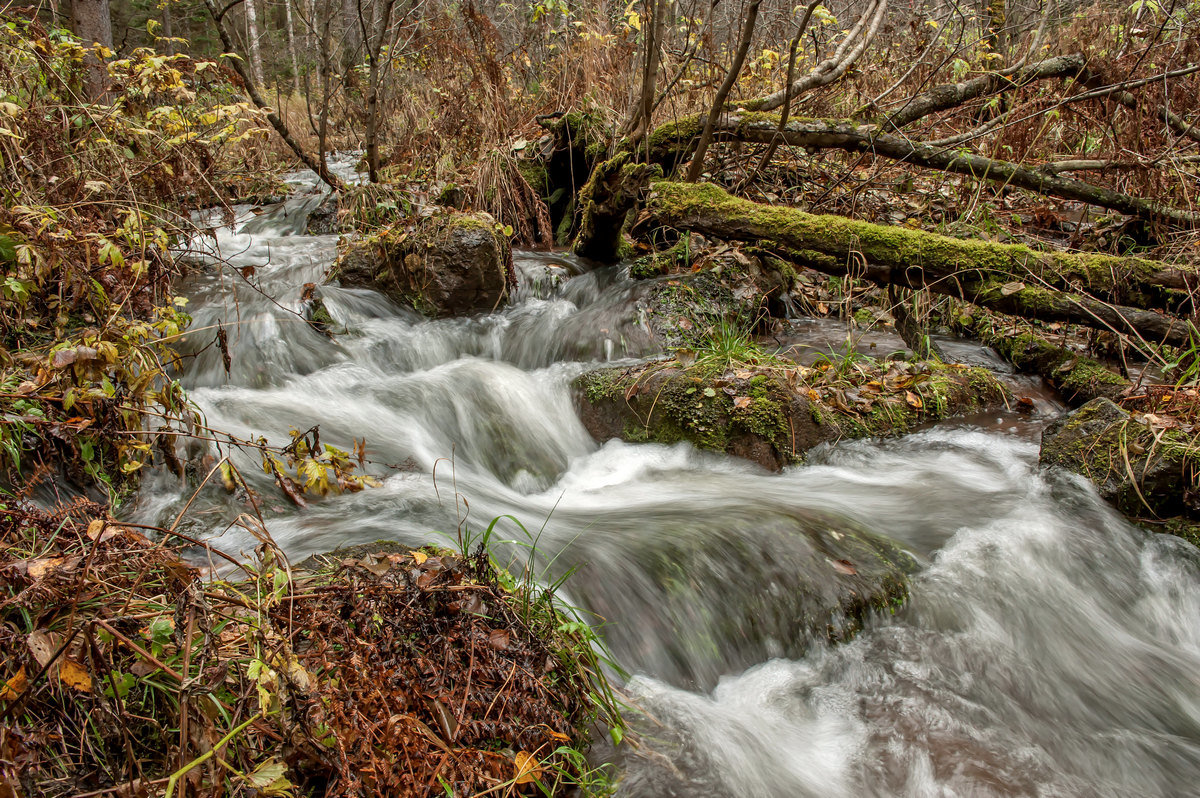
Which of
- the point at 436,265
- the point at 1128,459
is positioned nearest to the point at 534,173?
the point at 436,265

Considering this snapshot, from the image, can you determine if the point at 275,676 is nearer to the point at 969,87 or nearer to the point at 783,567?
the point at 783,567

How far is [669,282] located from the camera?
5.97m

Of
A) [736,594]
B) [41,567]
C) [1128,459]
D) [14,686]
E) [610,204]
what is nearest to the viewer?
[14,686]

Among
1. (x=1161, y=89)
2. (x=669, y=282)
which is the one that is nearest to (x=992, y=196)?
(x=1161, y=89)

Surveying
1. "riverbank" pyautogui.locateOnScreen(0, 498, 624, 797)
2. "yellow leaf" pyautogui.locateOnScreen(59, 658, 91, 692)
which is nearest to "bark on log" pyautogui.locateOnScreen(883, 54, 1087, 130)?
"riverbank" pyautogui.locateOnScreen(0, 498, 624, 797)

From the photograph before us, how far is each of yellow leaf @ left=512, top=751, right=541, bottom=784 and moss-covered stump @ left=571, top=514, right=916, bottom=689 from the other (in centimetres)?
81

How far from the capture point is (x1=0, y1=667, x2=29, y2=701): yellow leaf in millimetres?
1438

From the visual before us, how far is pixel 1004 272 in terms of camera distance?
179 inches

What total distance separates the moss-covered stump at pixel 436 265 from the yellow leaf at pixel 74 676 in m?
4.86

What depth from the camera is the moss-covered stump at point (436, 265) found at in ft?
19.9

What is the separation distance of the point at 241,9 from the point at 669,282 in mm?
21604

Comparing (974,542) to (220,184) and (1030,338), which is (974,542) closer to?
(1030,338)

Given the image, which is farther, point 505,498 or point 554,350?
Result: point 554,350

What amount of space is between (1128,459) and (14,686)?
14.7 feet
